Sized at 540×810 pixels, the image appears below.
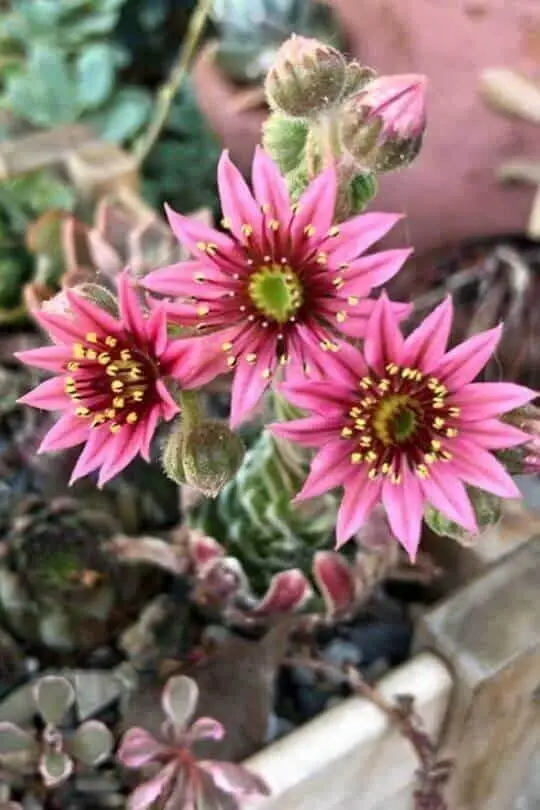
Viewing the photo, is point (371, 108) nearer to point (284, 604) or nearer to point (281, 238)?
point (281, 238)

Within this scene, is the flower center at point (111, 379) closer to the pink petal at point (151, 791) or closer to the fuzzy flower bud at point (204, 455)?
the fuzzy flower bud at point (204, 455)

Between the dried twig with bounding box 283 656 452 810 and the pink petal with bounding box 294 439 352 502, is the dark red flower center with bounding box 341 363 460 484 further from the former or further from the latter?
the dried twig with bounding box 283 656 452 810

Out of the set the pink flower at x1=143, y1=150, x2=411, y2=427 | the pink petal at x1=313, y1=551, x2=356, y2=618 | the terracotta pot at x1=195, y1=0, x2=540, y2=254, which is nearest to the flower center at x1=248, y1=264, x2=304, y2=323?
the pink flower at x1=143, y1=150, x2=411, y2=427

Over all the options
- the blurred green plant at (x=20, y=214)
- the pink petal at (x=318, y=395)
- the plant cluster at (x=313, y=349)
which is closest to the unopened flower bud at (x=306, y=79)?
the plant cluster at (x=313, y=349)

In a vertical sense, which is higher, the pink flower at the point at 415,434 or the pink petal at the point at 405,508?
the pink flower at the point at 415,434

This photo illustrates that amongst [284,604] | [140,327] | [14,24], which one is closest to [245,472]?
[284,604]

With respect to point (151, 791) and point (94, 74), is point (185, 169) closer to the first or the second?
point (94, 74)
